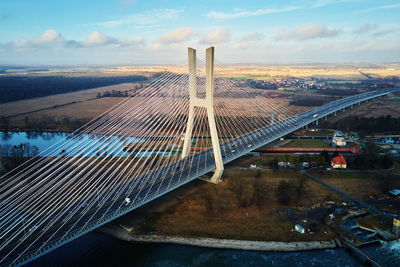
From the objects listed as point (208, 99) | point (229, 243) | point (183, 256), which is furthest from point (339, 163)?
point (183, 256)

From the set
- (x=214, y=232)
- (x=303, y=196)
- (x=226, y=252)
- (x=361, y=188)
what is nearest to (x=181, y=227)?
(x=214, y=232)

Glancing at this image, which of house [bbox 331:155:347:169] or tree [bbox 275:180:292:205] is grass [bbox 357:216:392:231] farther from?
house [bbox 331:155:347:169]

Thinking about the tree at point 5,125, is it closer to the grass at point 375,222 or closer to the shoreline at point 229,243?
the shoreline at point 229,243

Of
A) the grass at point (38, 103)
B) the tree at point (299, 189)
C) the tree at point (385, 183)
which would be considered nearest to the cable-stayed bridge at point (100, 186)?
the tree at point (299, 189)

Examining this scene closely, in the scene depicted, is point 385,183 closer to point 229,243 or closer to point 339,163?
point 339,163

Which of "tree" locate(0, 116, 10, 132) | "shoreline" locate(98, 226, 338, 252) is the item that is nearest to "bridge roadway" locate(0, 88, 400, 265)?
"shoreline" locate(98, 226, 338, 252)

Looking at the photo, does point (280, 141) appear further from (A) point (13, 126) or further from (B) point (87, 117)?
(A) point (13, 126)
